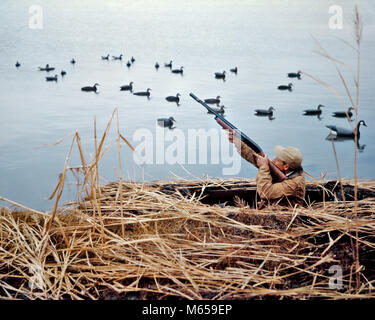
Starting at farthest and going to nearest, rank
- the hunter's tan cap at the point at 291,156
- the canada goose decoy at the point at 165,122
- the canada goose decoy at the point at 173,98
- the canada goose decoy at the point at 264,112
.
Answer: the canada goose decoy at the point at 173,98, the canada goose decoy at the point at 264,112, the canada goose decoy at the point at 165,122, the hunter's tan cap at the point at 291,156

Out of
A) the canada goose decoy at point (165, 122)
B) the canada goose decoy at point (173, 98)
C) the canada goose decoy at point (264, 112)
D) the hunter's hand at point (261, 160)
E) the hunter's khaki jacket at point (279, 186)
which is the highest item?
the canada goose decoy at point (173, 98)

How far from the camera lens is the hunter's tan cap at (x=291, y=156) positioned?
7.18ft

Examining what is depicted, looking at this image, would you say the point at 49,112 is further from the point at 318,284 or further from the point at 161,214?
the point at 318,284

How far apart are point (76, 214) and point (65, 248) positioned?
0.82 feet

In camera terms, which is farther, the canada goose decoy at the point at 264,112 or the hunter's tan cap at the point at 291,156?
the canada goose decoy at the point at 264,112

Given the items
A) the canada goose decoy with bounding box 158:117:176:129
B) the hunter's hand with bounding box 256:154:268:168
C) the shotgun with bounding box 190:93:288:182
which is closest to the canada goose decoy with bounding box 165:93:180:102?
the canada goose decoy with bounding box 158:117:176:129

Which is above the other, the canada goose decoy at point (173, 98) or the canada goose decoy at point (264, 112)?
the canada goose decoy at point (173, 98)

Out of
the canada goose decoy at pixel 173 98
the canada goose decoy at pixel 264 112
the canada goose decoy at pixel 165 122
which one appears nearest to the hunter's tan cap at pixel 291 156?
the canada goose decoy at pixel 165 122

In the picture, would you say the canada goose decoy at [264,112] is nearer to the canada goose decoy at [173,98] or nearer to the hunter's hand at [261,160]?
the canada goose decoy at [173,98]

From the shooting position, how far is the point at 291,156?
2189 mm

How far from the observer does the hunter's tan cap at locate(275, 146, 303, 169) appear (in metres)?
2.19

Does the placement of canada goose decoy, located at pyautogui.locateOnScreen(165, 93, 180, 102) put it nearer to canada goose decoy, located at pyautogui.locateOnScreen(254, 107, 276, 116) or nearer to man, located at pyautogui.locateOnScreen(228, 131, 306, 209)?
canada goose decoy, located at pyautogui.locateOnScreen(254, 107, 276, 116)
